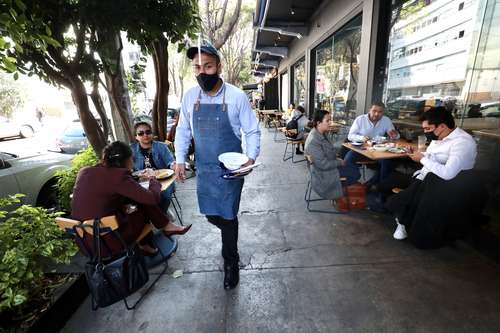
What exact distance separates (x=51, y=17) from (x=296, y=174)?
14.4ft

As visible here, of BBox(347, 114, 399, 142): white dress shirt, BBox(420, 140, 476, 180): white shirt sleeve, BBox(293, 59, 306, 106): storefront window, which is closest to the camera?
BBox(420, 140, 476, 180): white shirt sleeve

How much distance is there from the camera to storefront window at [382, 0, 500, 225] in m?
2.75

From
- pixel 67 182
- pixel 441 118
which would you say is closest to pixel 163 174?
pixel 67 182

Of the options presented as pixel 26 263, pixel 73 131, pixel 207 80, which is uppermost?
pixel 207 80

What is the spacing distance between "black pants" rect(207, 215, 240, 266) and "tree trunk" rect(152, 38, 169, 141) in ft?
10.7

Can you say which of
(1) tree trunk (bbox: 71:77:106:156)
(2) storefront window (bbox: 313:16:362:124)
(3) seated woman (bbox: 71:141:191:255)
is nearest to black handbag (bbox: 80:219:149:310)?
(3) seated woman (bbox: 71:141:191:255)

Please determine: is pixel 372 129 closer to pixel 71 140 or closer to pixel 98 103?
pixel 98 103

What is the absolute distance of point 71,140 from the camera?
6.60 meters

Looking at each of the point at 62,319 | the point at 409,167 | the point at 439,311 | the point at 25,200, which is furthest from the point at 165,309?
the point at 409,167

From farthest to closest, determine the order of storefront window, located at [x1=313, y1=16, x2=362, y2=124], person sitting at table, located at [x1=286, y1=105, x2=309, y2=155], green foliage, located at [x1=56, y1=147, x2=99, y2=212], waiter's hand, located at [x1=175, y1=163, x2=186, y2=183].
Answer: person sitting at table, located at [x1=286, y1=105, x2=309, y2=155] → storefront window, located at [x1=313, y1=16, x2=362, y2=124] → green foliage, located at [x1=56, y1=147, x2=99, y2=212] → waiter's hand, located at [x1=175, y1=163, x2=186, y2=183]

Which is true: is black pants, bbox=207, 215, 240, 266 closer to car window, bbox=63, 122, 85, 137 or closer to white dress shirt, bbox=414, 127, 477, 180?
white dress shirt, bbox=414, 127, 477, 180

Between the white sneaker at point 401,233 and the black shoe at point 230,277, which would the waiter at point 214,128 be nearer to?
the black shoe at point 230,277

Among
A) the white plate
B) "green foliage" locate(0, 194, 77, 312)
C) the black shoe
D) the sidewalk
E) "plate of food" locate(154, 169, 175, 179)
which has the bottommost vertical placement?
the sidewalk

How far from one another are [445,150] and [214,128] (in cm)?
217
